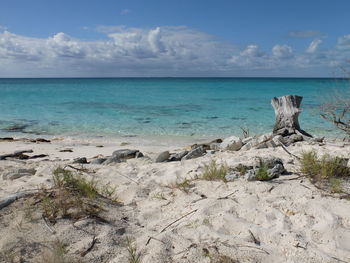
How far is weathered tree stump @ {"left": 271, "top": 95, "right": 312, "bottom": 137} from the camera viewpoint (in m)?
8.38

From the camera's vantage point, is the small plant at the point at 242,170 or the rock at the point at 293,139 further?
the rock at the point at 293,139

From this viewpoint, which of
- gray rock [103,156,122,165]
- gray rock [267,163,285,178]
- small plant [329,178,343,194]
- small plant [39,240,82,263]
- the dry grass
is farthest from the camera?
gray rock [103,156,122,165]

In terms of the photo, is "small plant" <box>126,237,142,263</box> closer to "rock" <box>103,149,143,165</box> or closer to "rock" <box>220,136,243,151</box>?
"rock" <box>103,149,143,165</box>

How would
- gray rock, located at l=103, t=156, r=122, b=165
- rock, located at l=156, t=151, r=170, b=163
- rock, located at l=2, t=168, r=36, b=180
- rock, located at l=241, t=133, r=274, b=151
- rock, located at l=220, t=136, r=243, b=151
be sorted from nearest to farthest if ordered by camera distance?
rock, located at l=2, t=168, r=36, b=180, rock, located at l=156, t=151, r=170, b=163, gray rock, located at l=103, t=156, r=122, b=165, rock, located at l=241, t=133, r=274, b=151, rock, located at l=220, t=136, r=243, b=151

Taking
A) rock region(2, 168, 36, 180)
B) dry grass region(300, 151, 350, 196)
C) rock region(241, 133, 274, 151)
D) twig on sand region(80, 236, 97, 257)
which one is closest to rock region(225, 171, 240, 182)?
dry grass region(300, 151, 350, 196)

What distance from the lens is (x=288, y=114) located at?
8500 mm

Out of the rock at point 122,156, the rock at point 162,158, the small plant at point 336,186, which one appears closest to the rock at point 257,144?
the rock at point 162,158

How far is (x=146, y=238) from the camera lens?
8.75 feet

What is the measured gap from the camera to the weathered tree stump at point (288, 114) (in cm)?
838

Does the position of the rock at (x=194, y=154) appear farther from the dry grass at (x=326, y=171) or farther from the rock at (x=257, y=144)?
the dry grass at (x=326, y=171)

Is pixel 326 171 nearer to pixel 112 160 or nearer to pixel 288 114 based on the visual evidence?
pixel 112 160

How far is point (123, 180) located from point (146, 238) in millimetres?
1790

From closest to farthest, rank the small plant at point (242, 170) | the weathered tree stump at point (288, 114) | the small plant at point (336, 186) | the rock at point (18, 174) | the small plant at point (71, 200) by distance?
the small plant at point (71, 200)
the small plant at point (336, 186)
the small plant at point (242, 170)
the rock at point (18, 174)
the weathered tree stump at point (288, 114)

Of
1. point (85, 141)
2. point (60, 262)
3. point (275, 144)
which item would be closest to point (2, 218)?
point (60, 262)
